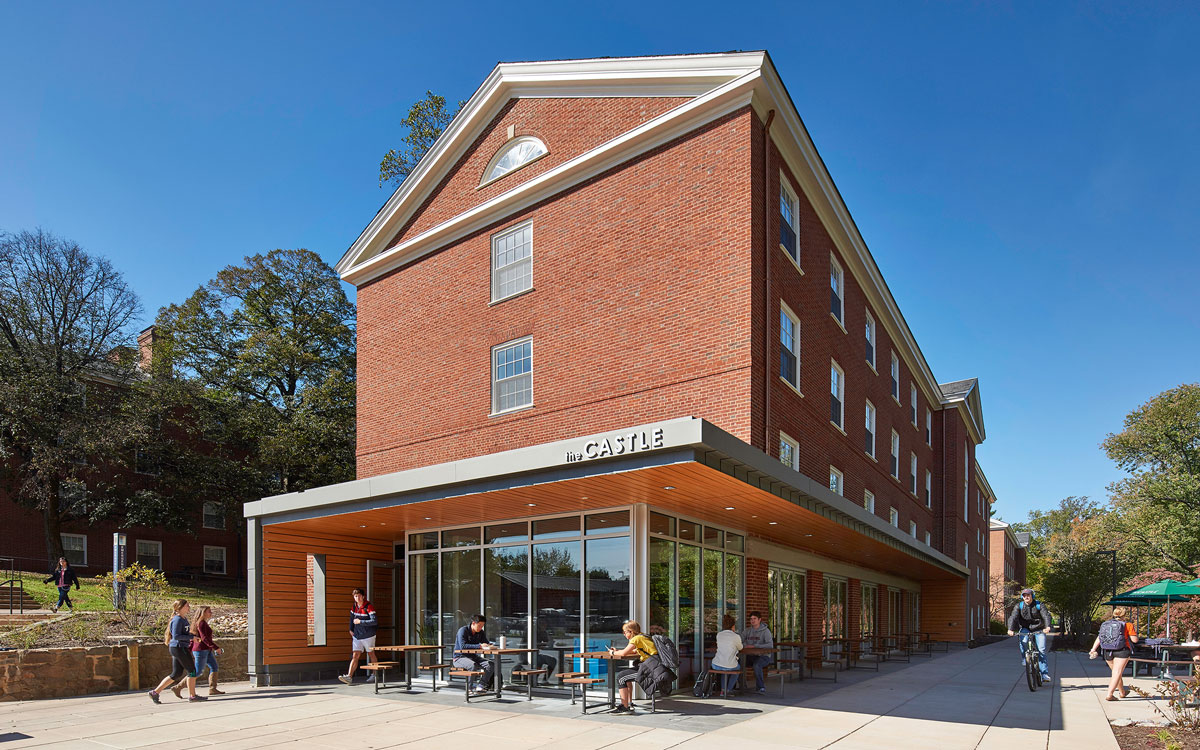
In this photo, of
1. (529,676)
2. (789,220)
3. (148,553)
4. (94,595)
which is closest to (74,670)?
(529,676)

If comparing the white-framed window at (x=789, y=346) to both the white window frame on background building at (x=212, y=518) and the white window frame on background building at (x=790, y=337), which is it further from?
the white window frame on background building at (x=212, y=518)

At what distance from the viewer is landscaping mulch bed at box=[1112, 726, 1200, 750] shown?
29.4 ft

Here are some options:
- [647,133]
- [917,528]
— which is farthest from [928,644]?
[647,133]

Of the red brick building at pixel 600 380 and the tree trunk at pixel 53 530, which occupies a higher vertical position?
the red brick building at pixel 600 380

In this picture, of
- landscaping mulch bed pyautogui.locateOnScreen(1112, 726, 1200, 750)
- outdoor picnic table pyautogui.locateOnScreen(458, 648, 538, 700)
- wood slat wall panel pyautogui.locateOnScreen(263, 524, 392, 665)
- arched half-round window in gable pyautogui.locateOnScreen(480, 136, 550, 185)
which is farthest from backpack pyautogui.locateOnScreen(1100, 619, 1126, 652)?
wood slat wall panel pyautogui.locateOnScreen(263, 524, 392, 665)

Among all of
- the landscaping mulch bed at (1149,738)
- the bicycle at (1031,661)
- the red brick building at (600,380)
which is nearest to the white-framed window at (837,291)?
the red brick building at (600,380)

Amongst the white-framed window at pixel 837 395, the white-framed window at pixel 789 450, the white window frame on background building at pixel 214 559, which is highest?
the white-framed window at pixel 837 395

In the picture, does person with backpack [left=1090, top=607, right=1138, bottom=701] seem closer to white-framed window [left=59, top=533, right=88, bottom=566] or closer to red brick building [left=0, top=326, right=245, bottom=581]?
red brick building [left=0, top=326, right=245, bottom=581]

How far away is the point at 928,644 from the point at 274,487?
91.8 feet

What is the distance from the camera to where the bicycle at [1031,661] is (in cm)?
1548

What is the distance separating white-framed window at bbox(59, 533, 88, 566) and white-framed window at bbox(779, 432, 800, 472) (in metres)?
33.7

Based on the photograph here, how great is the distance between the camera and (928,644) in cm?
2994

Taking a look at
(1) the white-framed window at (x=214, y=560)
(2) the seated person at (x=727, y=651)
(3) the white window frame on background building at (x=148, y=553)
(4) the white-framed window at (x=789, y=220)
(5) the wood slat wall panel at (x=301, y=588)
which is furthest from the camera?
(1) the white-framed window at (x=214, y=560)

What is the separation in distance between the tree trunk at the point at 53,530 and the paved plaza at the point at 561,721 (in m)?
24.5
